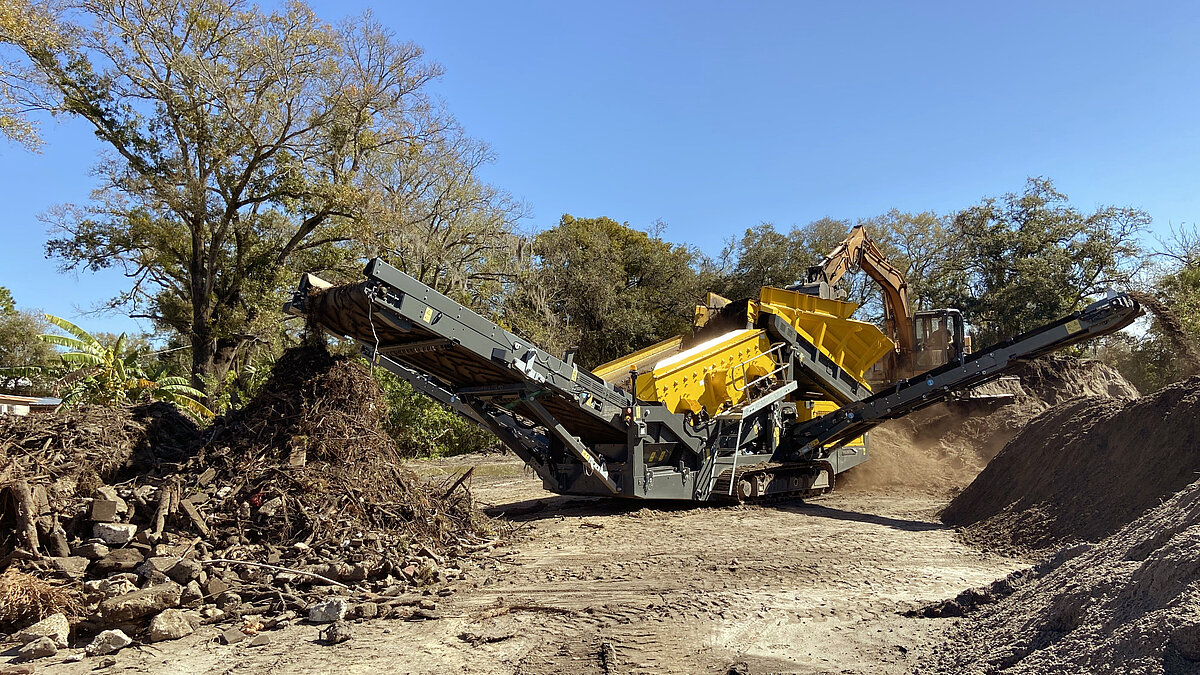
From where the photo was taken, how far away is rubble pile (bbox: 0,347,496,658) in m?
5.30

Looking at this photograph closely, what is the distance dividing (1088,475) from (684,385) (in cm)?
482

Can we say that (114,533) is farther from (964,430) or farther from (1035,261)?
(1035,261)

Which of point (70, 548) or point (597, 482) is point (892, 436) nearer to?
point (597, 482)

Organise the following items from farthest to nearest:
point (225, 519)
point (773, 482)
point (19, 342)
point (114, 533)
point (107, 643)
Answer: point (19, 342) → point (773, 482) → point (225, 519) → point (114, 533) → point (107, 643)

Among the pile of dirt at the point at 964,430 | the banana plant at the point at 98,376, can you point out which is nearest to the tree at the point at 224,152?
the banana plant at the point at 98,376

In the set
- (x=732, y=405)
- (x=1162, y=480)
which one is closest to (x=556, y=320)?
(x=732, y=405)

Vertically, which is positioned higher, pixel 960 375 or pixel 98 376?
pixel 98 376

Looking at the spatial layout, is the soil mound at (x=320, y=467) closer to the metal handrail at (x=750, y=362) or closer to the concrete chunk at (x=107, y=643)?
the concrete chunk at (x=107, y=643)

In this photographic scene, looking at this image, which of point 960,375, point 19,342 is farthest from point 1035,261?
point 19,342

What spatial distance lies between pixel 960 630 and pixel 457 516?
525cm

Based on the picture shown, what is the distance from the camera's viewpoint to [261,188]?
67.3 ft

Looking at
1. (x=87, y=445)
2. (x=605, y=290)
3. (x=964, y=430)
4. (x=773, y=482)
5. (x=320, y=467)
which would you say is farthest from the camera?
(x=605, y=290)

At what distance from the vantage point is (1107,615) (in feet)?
12.2

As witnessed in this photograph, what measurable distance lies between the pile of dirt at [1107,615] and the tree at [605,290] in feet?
74.4
